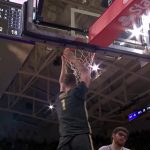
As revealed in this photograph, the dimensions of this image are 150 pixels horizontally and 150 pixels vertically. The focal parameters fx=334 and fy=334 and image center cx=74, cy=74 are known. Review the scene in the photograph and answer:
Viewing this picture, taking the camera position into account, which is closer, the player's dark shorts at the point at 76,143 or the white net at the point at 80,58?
the player's dark shorts at the point at 76,143

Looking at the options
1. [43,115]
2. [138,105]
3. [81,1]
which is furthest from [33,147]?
[81,1]

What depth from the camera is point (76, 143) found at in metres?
2.78

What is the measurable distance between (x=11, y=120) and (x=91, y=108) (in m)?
4.38

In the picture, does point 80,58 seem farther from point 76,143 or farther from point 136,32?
point 76,143

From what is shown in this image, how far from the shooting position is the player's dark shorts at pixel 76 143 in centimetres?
277

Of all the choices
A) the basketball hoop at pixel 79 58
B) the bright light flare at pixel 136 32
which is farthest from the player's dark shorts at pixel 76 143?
the bright light flare at pixel 136 32

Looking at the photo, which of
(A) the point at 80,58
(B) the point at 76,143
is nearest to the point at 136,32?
(A) the point at 80,58

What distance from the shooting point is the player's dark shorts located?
2.77 metres

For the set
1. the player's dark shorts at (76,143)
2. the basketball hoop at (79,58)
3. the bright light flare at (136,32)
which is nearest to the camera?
the player's dark shorts at (76,143)

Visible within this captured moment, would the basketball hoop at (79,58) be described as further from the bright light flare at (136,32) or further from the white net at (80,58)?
the bright light flare at (136,32)

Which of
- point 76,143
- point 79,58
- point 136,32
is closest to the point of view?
point 76,143

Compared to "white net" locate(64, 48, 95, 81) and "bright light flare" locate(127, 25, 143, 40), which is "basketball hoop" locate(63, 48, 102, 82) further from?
"bright light flare" locate(127, 25, 143, 40)

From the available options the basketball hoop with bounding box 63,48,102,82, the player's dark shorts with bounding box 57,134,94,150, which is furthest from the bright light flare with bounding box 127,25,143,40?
the player's dark shorts with bounding box 57,134,94,150

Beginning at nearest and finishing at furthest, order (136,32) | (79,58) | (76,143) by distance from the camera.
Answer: (76,143), (79,58), (136,32)
